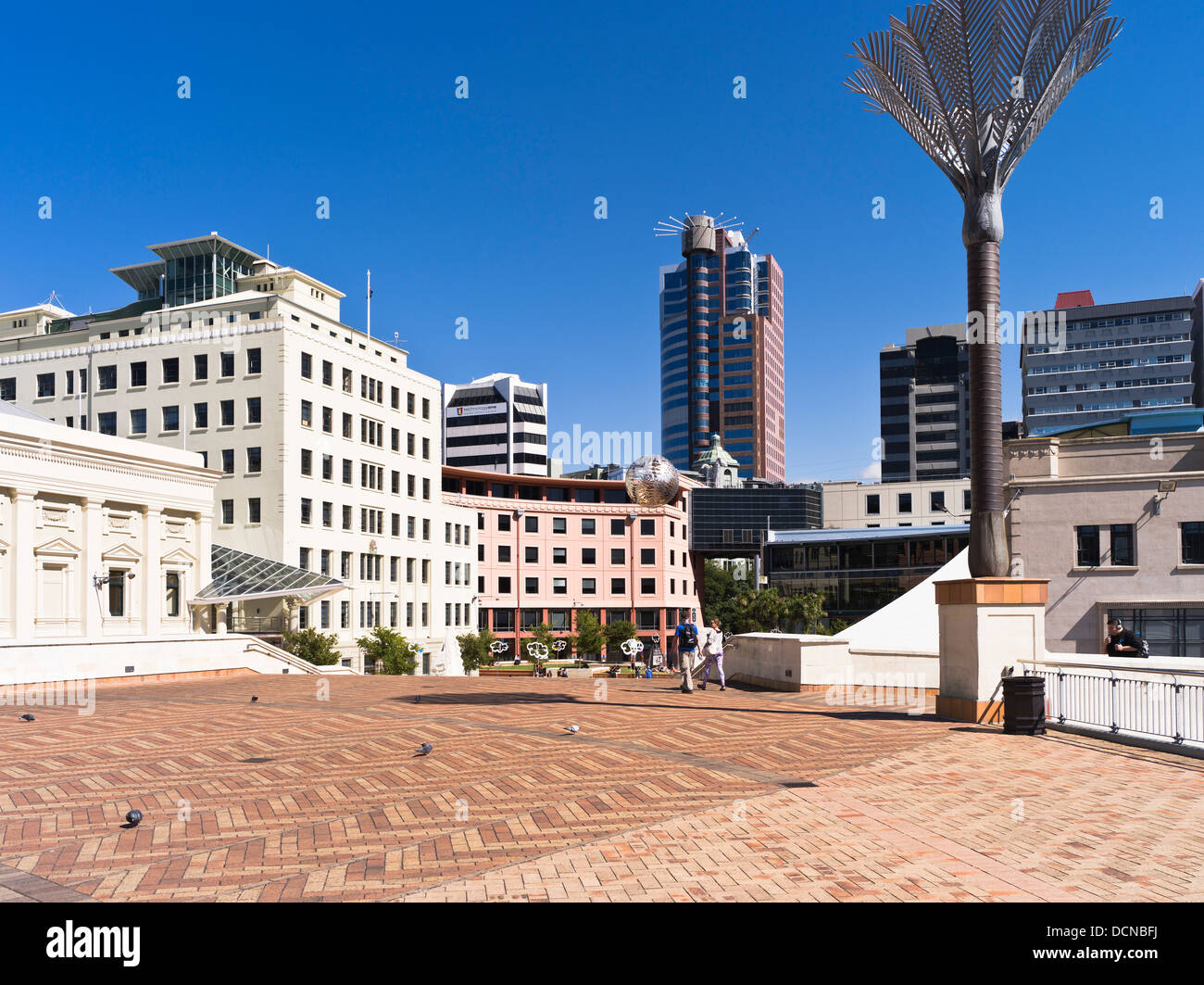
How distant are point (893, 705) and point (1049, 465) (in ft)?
67.6

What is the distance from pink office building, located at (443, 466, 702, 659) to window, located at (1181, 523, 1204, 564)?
60062mm

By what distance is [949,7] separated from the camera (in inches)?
655

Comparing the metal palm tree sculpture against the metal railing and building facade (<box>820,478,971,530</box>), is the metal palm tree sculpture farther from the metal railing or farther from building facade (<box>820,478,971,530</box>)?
building facade (<box>820,478,971,530</box>)

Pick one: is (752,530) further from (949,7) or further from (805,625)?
(949,7)

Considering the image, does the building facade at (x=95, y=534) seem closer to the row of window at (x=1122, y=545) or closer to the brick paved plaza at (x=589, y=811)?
the brick paved plaza at (x=589, y=811)

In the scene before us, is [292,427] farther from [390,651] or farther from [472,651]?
[472,651]

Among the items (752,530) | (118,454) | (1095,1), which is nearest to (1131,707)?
(1095,1)

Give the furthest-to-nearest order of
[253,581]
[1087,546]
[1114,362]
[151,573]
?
[1114,362], [253,581], [151,573], [1087,546]

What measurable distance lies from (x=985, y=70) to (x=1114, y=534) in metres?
23.5

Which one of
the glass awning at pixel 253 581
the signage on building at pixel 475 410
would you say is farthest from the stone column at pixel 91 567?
the signage on building at pixel 475 410

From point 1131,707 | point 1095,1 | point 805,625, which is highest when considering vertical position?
point 1095,1

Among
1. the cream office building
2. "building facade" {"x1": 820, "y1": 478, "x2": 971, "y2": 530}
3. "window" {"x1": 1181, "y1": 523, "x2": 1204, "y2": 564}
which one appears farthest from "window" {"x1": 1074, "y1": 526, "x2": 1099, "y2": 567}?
"building facade" {"x1": 820, "y1": 478, "x2": 971, "y2": 530}

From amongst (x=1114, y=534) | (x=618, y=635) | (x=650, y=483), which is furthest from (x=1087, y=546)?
(x=618, y=635)

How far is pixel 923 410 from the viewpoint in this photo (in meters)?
172
